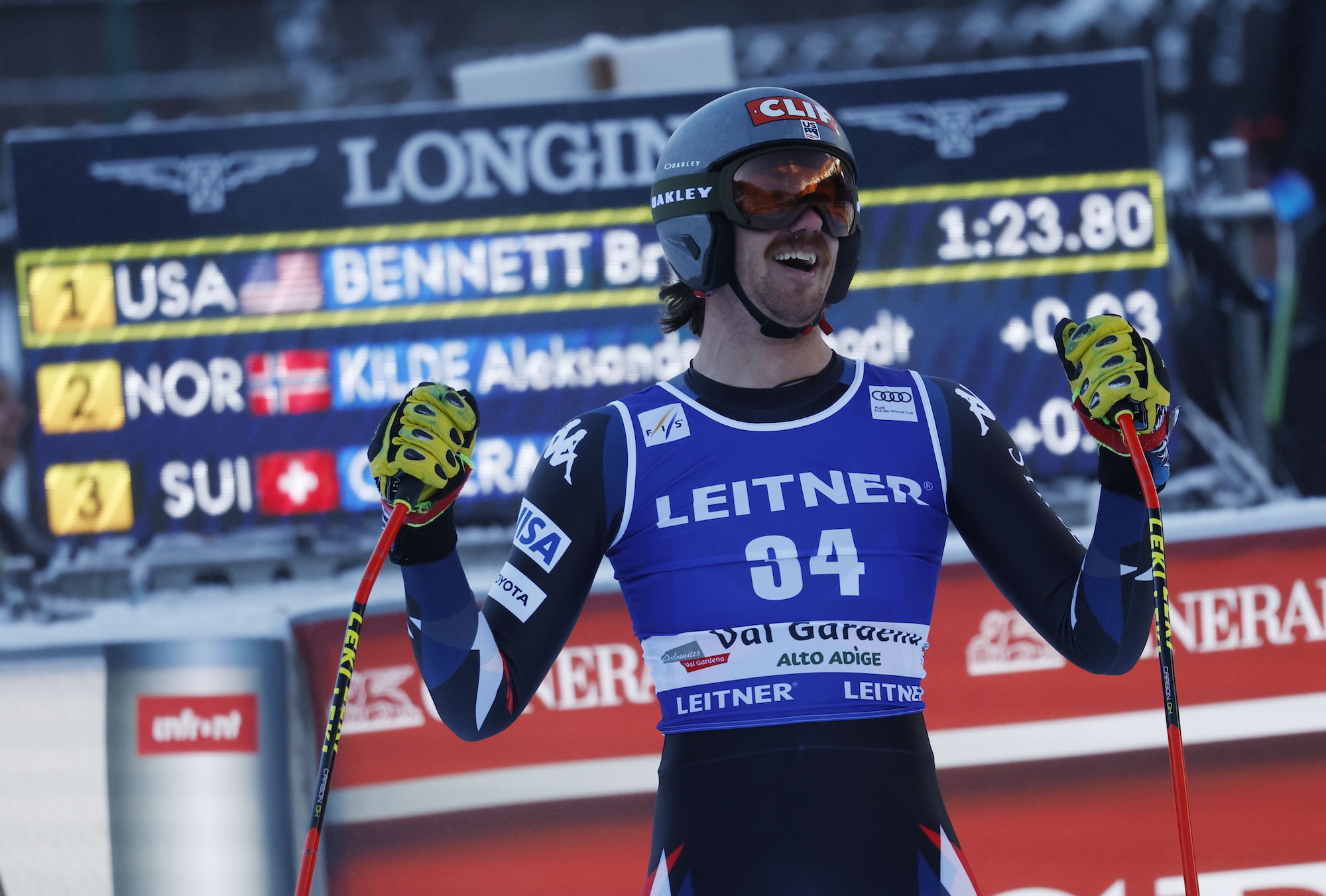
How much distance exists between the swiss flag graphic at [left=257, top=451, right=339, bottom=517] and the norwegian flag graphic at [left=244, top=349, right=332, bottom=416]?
5.8 inches

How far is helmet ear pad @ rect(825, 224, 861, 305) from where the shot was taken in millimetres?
2014

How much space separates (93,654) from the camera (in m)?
3.85

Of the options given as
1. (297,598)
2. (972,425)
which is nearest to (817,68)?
(297,598)

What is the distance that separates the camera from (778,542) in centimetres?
181

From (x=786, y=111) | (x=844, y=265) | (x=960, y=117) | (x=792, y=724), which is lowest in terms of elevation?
(x=792, y=724)

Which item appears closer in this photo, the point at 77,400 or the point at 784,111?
the point at 784,111

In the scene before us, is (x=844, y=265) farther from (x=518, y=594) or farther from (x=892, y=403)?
(x=518, y=594)

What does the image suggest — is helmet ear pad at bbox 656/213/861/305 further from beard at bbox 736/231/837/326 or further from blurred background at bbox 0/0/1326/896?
blurred background at bbox 0/0/1326/896

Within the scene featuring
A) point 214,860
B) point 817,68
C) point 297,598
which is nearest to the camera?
point 214,860

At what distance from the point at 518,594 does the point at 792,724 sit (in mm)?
412

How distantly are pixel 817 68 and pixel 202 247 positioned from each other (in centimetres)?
279

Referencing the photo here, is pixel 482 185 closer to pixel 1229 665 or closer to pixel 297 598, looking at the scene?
pixel 297 598

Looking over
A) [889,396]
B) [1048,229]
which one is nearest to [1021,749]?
[1048,229]

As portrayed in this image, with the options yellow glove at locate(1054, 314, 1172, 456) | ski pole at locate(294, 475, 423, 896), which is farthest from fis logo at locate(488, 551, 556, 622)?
yellow glove at locate(1054, 314, 1172, 456)
